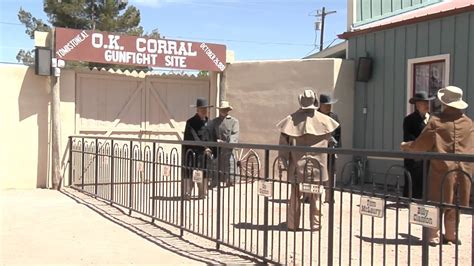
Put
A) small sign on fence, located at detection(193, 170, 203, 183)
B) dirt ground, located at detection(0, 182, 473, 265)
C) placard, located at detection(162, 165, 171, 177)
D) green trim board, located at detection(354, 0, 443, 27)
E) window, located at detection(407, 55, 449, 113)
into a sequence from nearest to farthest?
1. dirt ground, located at detection(0, 182, 473, 265)
2. small sign on fence, located at detection(193, 170, 203, 183)
3. placard, located at detection(162, 165, 171, 177)
4. window, located at detection(407, 55, 449, 113)
5. green trim board, located at detection(354, 0, 443, 27)

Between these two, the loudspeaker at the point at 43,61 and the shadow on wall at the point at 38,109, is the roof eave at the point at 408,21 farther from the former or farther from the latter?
the shadow on wall at the point at 38,109

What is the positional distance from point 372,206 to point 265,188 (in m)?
1.57

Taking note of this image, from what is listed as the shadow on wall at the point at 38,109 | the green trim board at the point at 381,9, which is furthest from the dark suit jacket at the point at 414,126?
the shadow on wall at the point at 38,109

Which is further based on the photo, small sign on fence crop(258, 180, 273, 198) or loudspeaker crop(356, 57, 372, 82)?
loudspeaker crop(356, 57, 372, 82)

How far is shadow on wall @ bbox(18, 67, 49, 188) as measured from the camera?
10.9m

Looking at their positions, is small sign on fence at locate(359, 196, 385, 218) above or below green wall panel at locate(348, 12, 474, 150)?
below

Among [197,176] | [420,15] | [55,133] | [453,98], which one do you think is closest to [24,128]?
[55,133]

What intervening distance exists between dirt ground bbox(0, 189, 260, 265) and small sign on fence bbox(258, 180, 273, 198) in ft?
2.39

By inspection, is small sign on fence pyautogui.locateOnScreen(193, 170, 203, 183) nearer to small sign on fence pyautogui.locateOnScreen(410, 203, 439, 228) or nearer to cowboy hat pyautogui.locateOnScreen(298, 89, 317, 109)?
cowboy hat pyautogui.locateOnScreen(298, 89, 317, 109)

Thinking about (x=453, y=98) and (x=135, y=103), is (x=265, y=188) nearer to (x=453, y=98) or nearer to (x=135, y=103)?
(x=453, y=98)

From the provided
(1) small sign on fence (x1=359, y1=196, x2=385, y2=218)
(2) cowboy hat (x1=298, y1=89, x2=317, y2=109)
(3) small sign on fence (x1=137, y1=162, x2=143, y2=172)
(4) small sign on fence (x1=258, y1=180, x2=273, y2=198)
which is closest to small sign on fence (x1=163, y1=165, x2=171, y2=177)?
(3) small sign on fence (x1=137, y1=162, x2=143, y2=172)

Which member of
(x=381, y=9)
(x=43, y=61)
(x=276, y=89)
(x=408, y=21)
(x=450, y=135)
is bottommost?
(x=450, y=135)

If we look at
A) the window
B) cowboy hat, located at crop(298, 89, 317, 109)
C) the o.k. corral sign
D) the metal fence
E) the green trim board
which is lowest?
the metal fence

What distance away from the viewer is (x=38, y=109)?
11047mm
